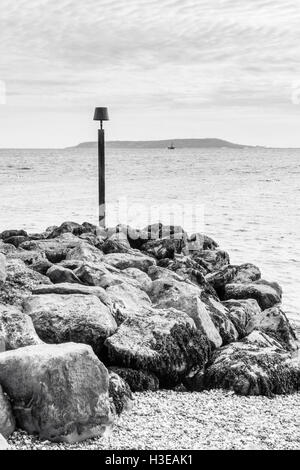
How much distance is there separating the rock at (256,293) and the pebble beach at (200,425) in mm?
2249

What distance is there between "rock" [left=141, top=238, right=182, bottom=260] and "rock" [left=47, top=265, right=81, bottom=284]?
2.79 m

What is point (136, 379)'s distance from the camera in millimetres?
4391

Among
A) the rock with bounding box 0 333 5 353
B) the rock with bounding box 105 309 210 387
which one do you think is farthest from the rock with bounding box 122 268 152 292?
the rock with bounding box 0 333 5 353

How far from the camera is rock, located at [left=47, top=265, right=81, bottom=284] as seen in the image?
18.8 feet

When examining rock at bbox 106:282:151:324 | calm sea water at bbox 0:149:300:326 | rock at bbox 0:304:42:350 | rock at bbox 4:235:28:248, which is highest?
rock at bbox 0:304:42:350

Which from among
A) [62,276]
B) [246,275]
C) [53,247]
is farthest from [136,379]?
[246,275]

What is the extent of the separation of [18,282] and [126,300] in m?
0.93

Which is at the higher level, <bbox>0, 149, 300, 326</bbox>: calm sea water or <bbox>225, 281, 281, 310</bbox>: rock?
<bbox>225, 281, 281, 310</bbox>: rock

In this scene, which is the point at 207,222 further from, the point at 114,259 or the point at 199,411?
the point at 199,411

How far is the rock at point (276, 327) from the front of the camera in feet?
18.4

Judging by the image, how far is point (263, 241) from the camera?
12.0 m

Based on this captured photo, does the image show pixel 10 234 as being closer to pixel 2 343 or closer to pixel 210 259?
pixel 210 259

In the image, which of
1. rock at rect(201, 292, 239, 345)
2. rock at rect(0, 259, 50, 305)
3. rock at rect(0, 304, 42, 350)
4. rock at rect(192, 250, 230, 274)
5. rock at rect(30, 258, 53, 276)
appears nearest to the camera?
rock at rect(0, 304, 42, 350)

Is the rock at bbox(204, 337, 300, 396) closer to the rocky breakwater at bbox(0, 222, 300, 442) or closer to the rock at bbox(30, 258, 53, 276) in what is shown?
the rocky breakwater at bbox(0, 222, 300, 442)
